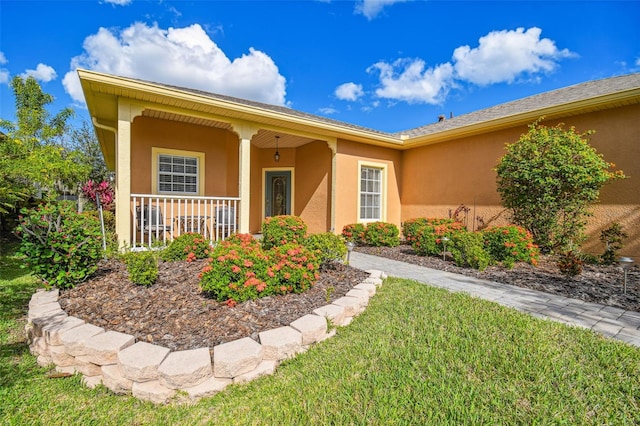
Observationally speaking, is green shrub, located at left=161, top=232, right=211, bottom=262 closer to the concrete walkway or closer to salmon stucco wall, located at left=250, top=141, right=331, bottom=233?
the concrete walkway

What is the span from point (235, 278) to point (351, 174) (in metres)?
5.80

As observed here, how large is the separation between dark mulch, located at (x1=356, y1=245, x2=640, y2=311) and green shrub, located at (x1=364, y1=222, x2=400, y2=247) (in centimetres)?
137

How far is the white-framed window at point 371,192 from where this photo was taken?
8.73m

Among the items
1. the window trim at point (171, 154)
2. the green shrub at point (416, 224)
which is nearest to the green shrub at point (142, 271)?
the window trim at point (171, 154)

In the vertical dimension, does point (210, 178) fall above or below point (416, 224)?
above

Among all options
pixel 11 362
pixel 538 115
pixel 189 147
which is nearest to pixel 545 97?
pixel 538 115

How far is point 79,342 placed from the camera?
2168mm

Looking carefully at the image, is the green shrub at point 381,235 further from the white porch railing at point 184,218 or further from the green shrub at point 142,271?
the green shrub at point 142,271

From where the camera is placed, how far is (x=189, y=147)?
23.4 ft

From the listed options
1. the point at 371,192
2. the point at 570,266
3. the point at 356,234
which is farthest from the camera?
the point at 371,192

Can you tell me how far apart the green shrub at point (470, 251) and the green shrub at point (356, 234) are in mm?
2542

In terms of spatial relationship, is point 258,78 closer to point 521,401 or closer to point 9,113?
point 9,113

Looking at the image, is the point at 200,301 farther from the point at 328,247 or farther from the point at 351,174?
the point at 351,174

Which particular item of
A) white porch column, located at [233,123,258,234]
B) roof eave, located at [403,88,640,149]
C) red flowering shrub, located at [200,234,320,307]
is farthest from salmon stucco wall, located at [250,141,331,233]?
red flowering shrub, located at [200,234,320,307]
